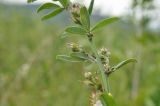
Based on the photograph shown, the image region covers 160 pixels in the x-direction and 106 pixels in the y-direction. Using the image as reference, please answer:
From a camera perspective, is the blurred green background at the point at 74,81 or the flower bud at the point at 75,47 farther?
the blurred green background at the point at 74,81

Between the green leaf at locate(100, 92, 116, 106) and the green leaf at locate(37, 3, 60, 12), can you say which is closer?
the green leaf at locate(100, 92, 116, 106)

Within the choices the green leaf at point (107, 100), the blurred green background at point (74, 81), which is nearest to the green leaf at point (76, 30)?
the green leaf at point (107, 100)

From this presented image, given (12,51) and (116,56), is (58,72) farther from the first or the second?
(12,51)

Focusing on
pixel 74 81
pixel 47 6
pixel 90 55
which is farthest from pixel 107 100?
pixel 74 81

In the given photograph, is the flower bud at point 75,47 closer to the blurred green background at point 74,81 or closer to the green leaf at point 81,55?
the green leaf at point 81,55

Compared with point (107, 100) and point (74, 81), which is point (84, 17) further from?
point (74, 81)

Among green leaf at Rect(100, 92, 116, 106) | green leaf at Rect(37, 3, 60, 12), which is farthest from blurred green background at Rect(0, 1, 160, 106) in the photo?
green leaf at Rect(100, 92, 116, 106)

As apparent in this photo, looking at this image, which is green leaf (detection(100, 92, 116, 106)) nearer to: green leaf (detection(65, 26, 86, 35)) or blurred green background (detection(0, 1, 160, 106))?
green leaf (detection(65, 26, 86, 35))

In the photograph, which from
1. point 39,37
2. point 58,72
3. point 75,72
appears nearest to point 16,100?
point 58,72
